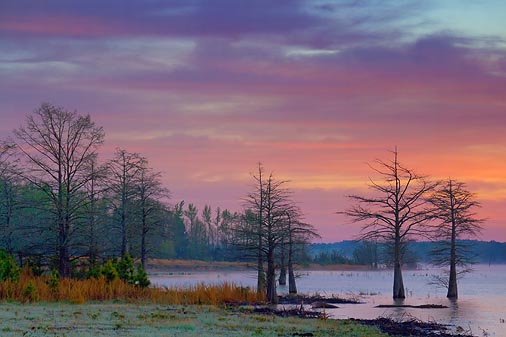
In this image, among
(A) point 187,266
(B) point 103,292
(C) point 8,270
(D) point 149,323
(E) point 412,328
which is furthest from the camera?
(A) point 187,266

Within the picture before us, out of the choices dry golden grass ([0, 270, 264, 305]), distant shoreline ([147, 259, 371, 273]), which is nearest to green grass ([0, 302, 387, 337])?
dry golden grass ([0, 270, 264, 305])

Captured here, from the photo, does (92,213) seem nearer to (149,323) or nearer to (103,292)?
(103,292)

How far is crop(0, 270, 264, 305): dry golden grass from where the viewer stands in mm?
36250

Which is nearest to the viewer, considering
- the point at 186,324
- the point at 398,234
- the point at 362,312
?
the point at 186,324

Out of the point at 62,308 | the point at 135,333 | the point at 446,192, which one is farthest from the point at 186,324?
the point at 446,192

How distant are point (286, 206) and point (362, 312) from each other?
12.0 meters

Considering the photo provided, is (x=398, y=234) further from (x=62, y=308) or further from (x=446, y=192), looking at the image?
(x=62, y=308)

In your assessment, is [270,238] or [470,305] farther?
[470,305]

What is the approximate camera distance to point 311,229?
57.8 metres

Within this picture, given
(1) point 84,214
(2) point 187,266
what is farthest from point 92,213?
(2) point 187,266

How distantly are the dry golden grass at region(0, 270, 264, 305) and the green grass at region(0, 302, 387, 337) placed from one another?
A: 176 centimetres

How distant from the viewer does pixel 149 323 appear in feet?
88.5

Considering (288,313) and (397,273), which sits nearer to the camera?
(288,313)

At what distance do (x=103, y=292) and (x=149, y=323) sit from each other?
1278 centimetres
